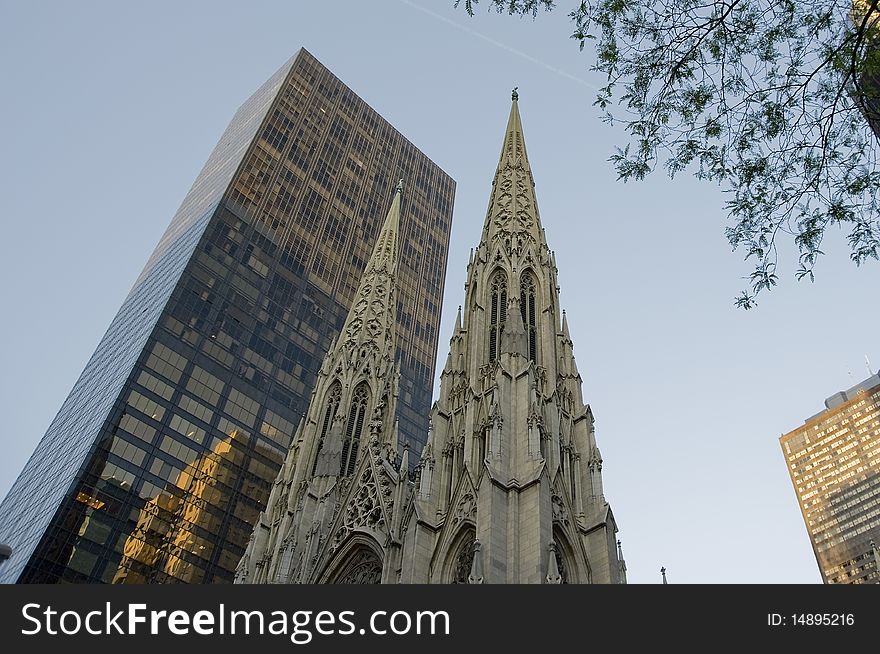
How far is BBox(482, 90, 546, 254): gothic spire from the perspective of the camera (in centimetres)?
4047

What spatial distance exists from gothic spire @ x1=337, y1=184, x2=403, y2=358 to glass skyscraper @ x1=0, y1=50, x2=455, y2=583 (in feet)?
39.2

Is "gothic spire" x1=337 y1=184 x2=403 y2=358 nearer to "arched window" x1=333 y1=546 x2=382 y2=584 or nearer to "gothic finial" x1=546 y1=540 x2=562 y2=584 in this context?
"arched window" x1=333 y1=546 x2=382 y2=584

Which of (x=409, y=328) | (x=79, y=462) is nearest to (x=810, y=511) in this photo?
(x=409, y=328)

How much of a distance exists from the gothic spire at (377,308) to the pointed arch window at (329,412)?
3.42 m

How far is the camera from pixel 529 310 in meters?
36.5

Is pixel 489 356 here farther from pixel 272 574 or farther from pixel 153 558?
pixel 153 558

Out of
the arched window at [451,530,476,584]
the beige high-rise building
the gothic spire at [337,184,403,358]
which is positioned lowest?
the arched window at [451,530,476,584]

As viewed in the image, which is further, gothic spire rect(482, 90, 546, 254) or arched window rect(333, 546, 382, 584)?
gothic spire rect(482, 90, 546, 254)

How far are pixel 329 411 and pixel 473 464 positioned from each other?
13.8 metres

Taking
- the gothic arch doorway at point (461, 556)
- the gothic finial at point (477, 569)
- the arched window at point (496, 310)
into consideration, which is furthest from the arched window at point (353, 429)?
the gothic finial at point (477, 569)

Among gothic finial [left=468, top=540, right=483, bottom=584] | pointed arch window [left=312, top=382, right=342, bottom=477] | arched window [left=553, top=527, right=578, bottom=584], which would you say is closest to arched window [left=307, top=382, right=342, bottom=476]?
pointed arch window [left=312, top=382, right=342, bottom=477]

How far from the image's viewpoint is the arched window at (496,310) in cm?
3437

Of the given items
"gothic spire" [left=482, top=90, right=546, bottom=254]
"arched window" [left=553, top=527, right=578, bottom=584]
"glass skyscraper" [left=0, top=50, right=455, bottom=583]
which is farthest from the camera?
"glass skyscraper" [left=0, top=50, right=455, bottom=583]

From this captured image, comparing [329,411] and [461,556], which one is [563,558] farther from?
[329,411]
